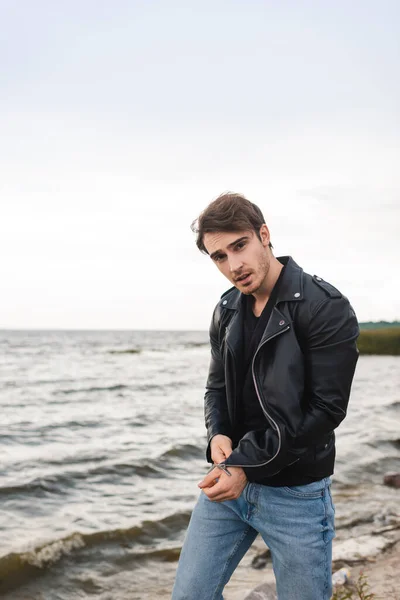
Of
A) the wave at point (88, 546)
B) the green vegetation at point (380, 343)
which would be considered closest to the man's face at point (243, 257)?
the wave at point (88, 546)

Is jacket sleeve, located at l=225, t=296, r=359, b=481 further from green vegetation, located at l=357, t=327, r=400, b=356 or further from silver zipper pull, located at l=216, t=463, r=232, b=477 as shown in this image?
green vegetation, located at l=357, t=327, r=400, b=356

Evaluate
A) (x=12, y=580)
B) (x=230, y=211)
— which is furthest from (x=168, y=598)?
(x=230, y=211)

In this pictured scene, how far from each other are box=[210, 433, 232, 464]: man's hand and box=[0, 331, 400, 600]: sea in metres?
3.76

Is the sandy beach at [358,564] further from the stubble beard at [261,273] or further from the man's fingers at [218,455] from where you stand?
the stubble beard at [261,273]

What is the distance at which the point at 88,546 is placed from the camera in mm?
7078

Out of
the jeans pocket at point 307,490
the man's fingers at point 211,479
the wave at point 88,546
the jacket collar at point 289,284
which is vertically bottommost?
the wave at point 88,546

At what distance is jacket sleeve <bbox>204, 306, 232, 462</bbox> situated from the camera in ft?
10.3

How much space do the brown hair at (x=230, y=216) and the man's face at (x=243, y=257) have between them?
34 mm

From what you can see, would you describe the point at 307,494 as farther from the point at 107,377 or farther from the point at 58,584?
the point at 107,377

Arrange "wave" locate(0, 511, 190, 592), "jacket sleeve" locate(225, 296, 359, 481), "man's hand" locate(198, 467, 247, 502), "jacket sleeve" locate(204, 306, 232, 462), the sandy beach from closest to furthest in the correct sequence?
"jacket sleeve" locate(225, 296, 359, 481) → "man's hand" locate(198, 467, 247, 502) → "jacket sleeve" locate(204, 306, 232, 462) → the sandy beach → "wave" locate(0, 511, 190, 592)

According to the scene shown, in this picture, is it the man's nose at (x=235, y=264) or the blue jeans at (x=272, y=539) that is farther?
the man's nose at (x=235, y=264)

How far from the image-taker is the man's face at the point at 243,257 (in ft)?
9.68

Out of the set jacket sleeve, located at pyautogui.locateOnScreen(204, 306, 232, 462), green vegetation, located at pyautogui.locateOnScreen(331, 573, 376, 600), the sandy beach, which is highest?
jacket sleeve, located at pyautogui.locateOnScreen(204, 306, 232, 462)

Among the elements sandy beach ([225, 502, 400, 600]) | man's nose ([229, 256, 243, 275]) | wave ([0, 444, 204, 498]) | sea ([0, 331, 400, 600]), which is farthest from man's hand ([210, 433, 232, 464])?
wave ([0, 444, 204, 498])
